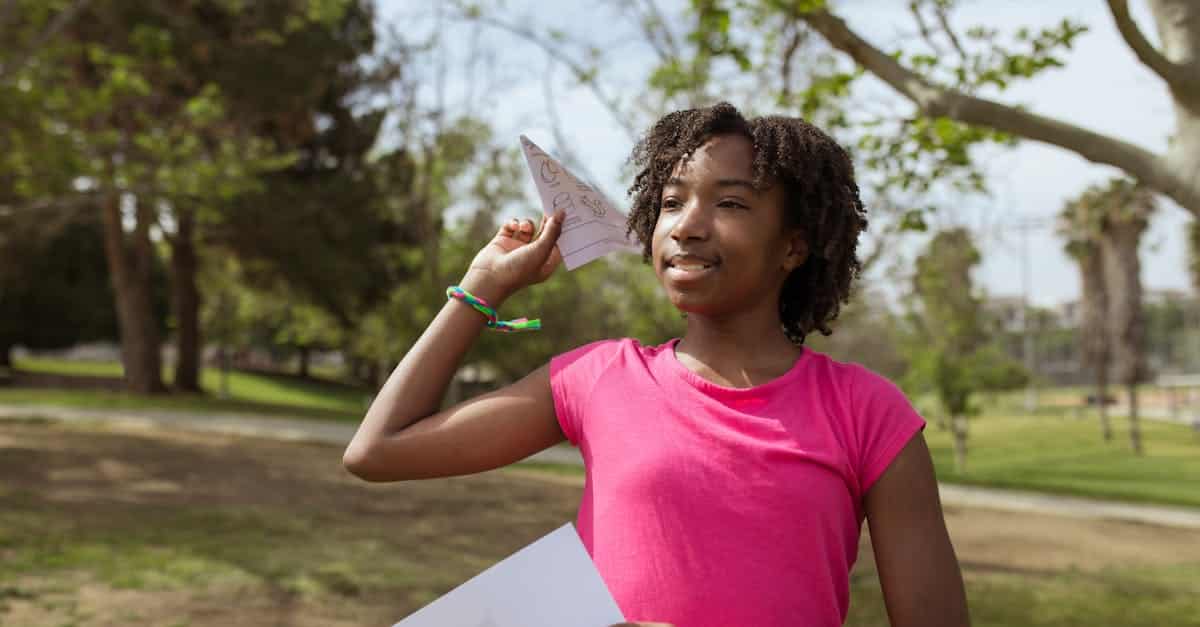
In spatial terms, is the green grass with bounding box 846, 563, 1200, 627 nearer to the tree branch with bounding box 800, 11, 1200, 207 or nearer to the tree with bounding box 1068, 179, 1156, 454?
the tree branch with bounding box 800, 11, 1200, 207

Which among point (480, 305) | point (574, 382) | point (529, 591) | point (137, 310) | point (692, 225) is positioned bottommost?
point (529, 591)

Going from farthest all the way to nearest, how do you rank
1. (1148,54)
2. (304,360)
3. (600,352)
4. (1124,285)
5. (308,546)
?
(304,360) < (1124,285) < (308,546) < (1148,54) < (600,352)

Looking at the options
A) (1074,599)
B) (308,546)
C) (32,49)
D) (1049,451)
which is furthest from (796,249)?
(1049,451)

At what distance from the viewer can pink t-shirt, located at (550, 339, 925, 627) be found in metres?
1.45

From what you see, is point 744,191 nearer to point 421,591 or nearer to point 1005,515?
point 421,591

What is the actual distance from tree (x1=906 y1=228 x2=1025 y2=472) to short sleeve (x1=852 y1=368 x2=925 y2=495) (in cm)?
1831

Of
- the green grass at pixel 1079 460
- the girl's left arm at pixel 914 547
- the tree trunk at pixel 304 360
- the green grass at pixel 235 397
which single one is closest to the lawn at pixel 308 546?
the green grass at pixel 1079 460

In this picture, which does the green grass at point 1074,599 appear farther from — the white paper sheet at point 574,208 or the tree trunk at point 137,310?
the tree trunk at point 137,310

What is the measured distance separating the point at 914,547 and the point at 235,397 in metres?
37.5

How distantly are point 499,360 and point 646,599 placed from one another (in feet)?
73.0

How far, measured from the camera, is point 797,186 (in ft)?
5.45

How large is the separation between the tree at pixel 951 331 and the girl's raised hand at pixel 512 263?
1819 cm

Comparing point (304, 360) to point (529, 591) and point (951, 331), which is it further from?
point (529, 591)

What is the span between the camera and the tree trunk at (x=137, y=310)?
84.2 ft
